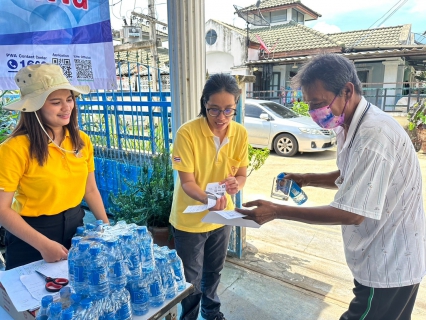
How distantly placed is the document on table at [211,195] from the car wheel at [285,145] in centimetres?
650

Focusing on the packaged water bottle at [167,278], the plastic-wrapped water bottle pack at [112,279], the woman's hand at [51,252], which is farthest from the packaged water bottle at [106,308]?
the woman's hand at [51,252]

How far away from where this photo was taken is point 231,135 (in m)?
1.96

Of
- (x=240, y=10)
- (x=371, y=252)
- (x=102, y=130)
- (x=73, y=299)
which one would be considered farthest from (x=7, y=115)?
(x=240, y=10)

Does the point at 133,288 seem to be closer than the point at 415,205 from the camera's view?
Yes

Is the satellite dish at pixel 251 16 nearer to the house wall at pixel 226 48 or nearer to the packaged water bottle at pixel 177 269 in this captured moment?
the house wall at pixel 226 48

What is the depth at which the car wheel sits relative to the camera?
26.4ft

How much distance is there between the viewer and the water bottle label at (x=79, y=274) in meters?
1.05

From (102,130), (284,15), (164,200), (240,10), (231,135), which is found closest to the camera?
(231,135)

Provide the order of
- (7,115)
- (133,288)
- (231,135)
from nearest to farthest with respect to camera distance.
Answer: (133,288), (231,135), (7,115)

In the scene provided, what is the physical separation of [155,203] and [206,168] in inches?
54.5

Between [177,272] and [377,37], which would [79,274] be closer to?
[177,272]

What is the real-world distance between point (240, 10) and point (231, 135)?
1692 centimetres

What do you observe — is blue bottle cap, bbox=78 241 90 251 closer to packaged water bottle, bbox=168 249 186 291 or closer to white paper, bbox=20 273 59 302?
white paper, bbox=20 273 59 302

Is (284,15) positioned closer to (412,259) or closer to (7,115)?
(7,115)
